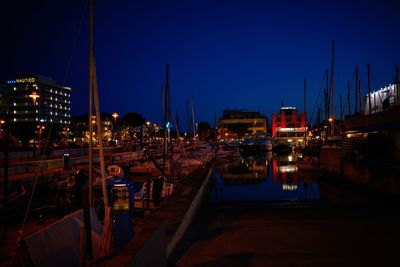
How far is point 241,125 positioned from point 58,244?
465 ft

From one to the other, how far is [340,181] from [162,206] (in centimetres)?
2207

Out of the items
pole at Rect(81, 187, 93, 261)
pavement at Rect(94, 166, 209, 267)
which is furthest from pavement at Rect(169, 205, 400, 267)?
pole at Rect(81, 187, 93, 261)

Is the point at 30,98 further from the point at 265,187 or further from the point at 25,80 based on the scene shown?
the point at 265,187

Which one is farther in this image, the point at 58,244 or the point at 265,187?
the point at 265,187

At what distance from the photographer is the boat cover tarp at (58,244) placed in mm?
6992

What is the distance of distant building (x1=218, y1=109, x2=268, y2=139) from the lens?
146125 mm

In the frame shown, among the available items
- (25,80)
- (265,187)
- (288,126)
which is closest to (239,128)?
(288,126)

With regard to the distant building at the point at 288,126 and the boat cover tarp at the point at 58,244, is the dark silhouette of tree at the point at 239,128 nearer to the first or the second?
the distant building at the point at 288,126

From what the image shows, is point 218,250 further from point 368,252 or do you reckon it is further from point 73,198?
point 73,198

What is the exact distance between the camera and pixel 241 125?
148 m

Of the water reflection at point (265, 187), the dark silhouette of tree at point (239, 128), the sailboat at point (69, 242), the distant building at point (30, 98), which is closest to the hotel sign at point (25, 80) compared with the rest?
the distant building at point (30, 98)

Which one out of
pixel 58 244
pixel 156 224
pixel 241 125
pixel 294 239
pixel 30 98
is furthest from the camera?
pixel 241 125

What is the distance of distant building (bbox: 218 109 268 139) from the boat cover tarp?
5336 inches

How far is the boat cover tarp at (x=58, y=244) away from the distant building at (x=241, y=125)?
136m
